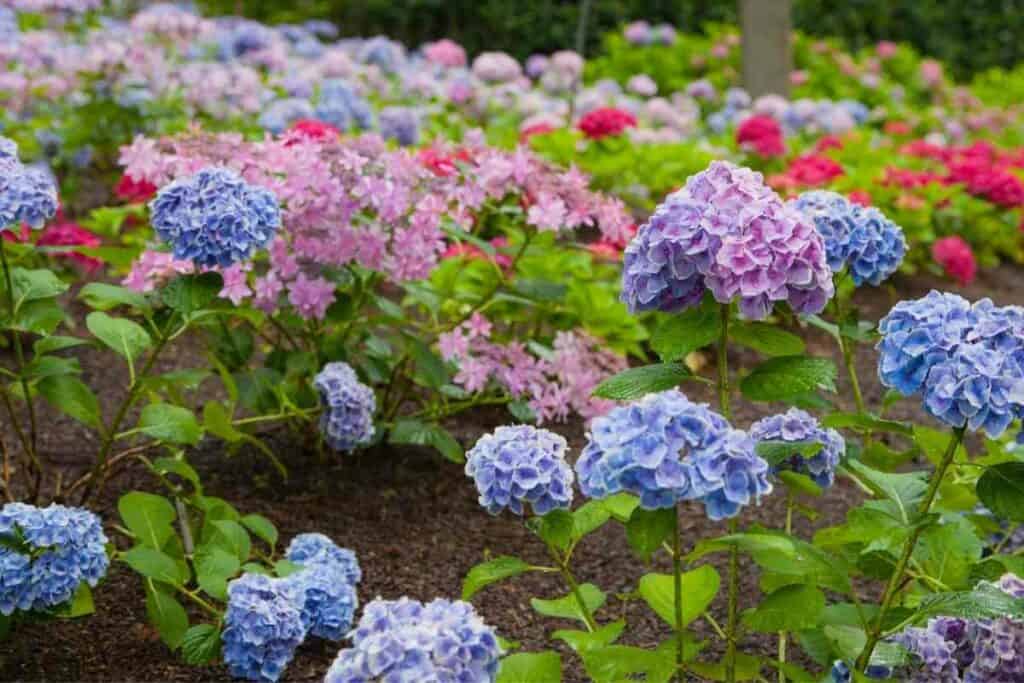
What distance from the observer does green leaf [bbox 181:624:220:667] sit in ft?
7.55

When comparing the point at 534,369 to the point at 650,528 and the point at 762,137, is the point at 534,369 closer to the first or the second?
the point at 650,528

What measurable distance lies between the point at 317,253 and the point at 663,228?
135cm

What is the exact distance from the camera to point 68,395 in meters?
2.50

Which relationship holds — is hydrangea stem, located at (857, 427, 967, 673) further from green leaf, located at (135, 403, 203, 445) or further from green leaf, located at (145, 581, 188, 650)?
green leaf, located at (135, 403, 203, 445)

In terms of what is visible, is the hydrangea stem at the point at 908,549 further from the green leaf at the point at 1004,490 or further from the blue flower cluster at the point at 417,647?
the blue flower cluster at the point at 417,647

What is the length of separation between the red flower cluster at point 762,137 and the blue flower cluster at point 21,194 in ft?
12.8

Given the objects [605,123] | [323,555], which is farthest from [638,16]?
[323,555]

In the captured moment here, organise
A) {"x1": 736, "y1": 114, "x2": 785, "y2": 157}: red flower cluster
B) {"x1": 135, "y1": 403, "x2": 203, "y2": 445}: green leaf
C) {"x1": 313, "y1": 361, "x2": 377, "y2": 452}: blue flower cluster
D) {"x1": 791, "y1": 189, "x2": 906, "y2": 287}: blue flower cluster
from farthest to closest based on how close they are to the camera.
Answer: {"x1": 736, "y1": 114, "x2": 785, "y2": 157}: red flower cluster, {"x1": 313, "y1": 361, "x2": 377, "y2": 452}: blue flower cluster, {"x1": 135, "y1": 403, "x2": 203, "y2": 445}: green leaf, {"x1": 791, "y1": 189, "x2": 906, "y2": 287}: blue flower cluster

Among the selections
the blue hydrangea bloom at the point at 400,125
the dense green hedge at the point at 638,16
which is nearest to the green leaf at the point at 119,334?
the blue hydrangea bloom at the point at 400,125

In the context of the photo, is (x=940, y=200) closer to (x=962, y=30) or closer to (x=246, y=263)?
(x=246, y=263)

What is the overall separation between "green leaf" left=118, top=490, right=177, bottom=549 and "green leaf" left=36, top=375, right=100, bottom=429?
20 centimetres

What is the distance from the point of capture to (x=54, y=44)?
571cm

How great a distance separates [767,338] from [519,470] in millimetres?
399

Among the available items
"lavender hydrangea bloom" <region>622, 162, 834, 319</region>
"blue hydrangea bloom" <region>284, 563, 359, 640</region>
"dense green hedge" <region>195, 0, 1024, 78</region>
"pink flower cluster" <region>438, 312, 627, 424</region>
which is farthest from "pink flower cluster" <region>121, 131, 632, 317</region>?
"dense green hedge" <region>195, 0, 1024, 78</region>
